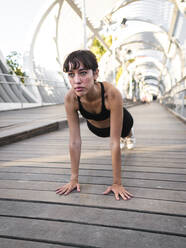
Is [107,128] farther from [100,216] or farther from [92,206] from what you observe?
[100,216]

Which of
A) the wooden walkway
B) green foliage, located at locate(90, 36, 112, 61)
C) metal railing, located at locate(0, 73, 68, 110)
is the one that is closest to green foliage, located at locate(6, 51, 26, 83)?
metal railing, located at locate(0, 73, 68, 110)

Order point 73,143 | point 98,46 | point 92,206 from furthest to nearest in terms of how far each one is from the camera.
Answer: point 98,46 → point 73,143 → point 92,206

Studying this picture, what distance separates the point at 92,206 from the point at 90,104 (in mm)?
836

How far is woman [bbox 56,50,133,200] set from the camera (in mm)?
1659

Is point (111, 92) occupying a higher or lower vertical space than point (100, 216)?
higher

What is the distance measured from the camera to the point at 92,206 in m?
1.57

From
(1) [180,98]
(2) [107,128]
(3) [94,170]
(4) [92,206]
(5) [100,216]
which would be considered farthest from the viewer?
(1) [180,98]

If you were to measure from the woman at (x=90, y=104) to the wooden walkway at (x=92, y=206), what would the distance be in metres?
0.13

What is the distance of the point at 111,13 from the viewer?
62.8 feet

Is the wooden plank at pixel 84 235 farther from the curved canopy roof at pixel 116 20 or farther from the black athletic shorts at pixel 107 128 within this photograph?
the curved canopy roof at pixel 116 20

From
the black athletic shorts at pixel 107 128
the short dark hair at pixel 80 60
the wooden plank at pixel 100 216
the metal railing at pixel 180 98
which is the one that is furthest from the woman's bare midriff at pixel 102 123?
the metal railing at pixel 180 98

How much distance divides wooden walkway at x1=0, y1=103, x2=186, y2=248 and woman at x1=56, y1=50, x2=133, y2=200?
126mm

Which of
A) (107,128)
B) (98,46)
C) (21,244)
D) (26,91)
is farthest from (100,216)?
(98,46)

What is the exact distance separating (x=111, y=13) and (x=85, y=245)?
2046cm
